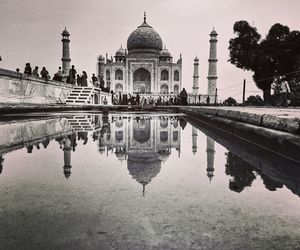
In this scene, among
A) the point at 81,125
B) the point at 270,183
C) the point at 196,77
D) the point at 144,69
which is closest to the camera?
the point at 270,183

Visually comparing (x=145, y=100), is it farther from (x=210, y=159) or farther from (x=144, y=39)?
(x=210, y=159)

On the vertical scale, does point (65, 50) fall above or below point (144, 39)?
below

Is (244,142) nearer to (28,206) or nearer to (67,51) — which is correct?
(28,206)

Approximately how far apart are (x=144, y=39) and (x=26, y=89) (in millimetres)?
36572

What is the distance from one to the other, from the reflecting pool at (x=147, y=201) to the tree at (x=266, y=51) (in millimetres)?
21296

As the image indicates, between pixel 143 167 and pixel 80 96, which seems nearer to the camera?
pixel 143 167

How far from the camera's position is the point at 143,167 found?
7.54 ft

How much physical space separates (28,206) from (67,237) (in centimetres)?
41

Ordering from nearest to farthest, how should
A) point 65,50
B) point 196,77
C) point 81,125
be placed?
point 81,125
point 65,50
point 196,77

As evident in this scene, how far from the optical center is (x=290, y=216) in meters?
1.31

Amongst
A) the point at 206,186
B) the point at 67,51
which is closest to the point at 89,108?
the point at 206,186

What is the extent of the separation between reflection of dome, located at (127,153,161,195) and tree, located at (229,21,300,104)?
2105cm

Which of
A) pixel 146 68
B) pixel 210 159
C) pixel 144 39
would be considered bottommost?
pixel 210 159

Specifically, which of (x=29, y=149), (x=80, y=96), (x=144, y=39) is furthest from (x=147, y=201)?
(x=144, y=39)
